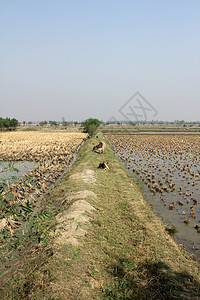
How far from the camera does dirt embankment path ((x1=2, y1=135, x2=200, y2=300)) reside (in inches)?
193

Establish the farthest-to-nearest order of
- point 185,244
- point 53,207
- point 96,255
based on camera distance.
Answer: point 53,207 → point 185,244 → point 96,255

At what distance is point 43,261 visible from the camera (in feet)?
18.9

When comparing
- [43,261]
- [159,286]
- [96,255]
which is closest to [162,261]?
[159,286]

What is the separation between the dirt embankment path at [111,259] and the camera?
4914 millimetres

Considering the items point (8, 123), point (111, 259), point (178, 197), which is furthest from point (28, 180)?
point (8, 123)

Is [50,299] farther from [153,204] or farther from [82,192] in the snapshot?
[153,204]

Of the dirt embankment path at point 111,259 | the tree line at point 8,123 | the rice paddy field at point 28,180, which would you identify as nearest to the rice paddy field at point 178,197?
the dirt embankment path at point 111,259

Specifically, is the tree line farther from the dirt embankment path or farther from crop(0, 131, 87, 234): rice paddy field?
the dirt embankment path

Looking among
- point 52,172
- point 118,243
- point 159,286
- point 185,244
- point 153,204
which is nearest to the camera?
point 159,286

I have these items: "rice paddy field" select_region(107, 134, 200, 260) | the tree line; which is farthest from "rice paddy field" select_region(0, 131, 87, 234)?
the tree line

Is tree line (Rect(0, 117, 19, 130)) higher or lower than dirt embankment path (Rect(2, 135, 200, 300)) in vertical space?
higher

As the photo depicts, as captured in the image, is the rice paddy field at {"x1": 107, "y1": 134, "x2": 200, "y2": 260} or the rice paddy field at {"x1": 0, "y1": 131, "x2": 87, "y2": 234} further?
the rice paddy field at {"x1": 107, "y1": 134, "x2": 200, "y2": 260}

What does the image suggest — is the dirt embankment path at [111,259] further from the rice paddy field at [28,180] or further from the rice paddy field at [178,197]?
the rice paddy field at [28,180]

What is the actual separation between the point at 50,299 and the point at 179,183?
14883 millimetres
